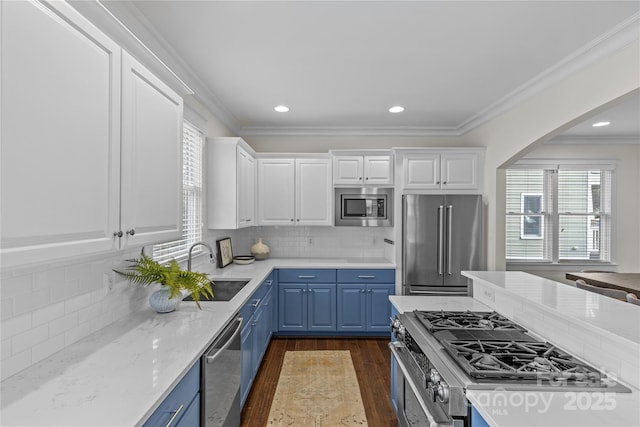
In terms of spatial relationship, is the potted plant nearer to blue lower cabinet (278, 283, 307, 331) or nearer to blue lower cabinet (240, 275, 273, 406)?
blue lower cabinet (240, 275, 273, 406)

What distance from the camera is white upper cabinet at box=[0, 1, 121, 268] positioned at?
89cm

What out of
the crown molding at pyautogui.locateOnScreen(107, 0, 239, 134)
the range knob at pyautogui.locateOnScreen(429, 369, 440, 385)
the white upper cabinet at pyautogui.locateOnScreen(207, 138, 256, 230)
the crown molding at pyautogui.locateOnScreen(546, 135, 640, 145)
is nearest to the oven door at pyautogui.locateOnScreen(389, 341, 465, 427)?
the range knob at pyautogui.locateOnScreen(429, 369, 440, 385)

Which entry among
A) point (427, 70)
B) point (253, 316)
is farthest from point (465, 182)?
point (253, 316)

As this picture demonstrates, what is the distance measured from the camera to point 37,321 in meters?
1.34

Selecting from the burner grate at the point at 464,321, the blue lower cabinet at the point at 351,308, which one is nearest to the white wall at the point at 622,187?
the blue lower cabinet at the point at 351,308

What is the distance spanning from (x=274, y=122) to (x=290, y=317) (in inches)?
97.1

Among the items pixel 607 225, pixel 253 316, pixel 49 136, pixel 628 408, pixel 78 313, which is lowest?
pixel 253 316

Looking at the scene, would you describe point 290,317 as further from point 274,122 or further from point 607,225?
point 607,225

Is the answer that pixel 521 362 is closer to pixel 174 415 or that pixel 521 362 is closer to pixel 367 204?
pixel 174 415

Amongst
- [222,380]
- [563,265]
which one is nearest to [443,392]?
[222,380]

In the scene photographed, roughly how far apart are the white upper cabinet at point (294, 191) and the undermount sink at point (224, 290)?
1.45 metres

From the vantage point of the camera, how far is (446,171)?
13.4 feet

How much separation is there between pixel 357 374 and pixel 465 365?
2.03m

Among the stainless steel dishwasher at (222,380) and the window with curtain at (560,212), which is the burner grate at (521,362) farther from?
the window with curtain at (560,212)
